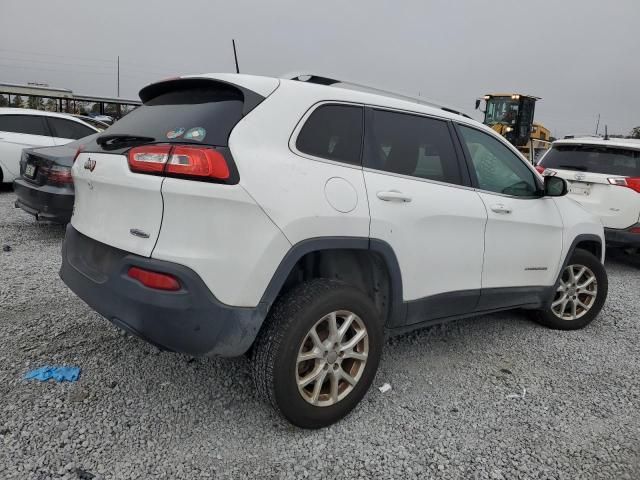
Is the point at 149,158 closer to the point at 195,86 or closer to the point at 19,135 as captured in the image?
the point at 195,86

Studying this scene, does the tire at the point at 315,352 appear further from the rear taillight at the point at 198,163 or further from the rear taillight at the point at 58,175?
the rear taillight at the point at 58,175

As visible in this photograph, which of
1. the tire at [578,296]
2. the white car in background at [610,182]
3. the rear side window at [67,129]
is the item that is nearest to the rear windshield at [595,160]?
the white car in background at [610,182]

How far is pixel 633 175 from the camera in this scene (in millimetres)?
6418

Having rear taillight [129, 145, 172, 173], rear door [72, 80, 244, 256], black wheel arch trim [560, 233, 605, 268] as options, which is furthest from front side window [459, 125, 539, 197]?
rear taillight [129, 145, 172, 173]

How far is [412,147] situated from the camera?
3.06 metres

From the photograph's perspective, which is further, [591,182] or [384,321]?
[591,182]

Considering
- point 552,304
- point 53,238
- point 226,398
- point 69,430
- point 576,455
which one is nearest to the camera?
point 69,430

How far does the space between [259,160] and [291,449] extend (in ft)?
4.69

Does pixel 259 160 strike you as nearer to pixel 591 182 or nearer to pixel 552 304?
pixel 552 304

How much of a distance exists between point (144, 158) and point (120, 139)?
42 centimetres

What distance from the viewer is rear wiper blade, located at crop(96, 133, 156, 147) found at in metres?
2.47

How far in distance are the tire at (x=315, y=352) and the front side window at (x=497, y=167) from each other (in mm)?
1439

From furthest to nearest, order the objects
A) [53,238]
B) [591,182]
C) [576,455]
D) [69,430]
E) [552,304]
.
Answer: [591,182], [53,238], [552,304], [576,455], [69,430]

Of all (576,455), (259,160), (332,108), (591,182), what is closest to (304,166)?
(259,160)
